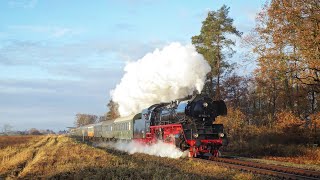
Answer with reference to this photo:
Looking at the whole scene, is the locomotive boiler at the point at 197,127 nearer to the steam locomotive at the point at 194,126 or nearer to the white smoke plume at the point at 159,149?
the steam locomotive at the point at 194,126

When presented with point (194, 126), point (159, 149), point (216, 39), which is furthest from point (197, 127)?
point (216, 39)

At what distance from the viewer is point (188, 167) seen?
16844 mm

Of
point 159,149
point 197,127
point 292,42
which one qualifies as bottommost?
point 159,149

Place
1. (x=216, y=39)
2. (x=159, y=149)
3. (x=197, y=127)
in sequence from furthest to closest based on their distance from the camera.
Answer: (x=216, y=39), (x=159, y=149), (x=197, y=127)

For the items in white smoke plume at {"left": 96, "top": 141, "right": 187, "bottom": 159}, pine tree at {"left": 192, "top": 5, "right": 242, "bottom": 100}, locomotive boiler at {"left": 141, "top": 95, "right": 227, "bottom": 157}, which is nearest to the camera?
locomotive boiler at {"left": 141, "top": 95, "right": 227, "bottom": 157}

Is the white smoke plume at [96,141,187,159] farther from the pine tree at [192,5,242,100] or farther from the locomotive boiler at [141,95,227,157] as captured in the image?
the pine tree at [192,5,242,100]

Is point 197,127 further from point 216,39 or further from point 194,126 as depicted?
point 216,39

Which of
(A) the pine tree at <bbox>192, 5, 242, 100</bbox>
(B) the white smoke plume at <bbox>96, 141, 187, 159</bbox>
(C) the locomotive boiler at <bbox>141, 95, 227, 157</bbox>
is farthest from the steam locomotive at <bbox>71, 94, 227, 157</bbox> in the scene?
(A) the pine tree at <bbox>192, 5, 242, 100</bbox>

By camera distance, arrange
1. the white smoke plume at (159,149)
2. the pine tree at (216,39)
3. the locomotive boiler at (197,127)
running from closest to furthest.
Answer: the locomotive boiler at (197,127)
the white smoke plume at (159,149)
the pine tree at (216,39)

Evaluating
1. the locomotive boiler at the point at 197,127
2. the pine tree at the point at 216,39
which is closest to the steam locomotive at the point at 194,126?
the locomotive boiler at the point at 197,127

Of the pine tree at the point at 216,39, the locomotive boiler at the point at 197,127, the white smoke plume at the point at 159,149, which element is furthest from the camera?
the pine tree at the point at 216,39

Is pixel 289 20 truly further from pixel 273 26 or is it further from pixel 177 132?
pixel 177 132

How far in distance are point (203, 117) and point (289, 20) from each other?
23.8 ft

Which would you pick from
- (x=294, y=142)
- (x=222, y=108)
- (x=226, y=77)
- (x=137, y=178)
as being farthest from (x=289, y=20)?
(x=226, y=77)
